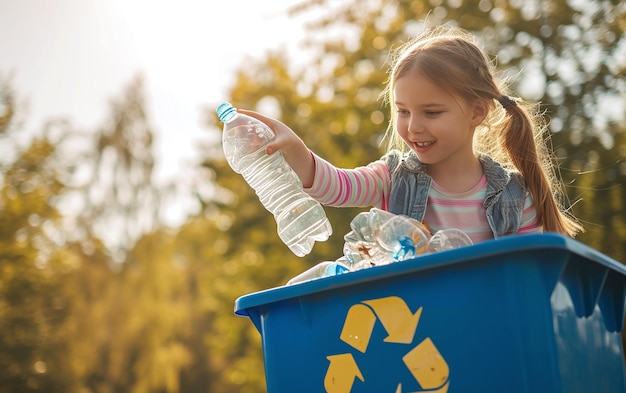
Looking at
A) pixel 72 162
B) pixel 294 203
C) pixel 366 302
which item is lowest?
pixel 366 302

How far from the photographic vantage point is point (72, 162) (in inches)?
605

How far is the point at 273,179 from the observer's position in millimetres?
3285

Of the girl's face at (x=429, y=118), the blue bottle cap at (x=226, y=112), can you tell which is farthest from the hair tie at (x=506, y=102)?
the blue bottle cap at (x=226, y=112)

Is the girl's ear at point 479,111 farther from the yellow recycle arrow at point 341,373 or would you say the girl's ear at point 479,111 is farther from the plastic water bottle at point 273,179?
the yellow recycle arrow at point 341,373

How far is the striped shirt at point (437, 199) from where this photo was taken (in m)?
3.03

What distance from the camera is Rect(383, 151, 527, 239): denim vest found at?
2.98 metres

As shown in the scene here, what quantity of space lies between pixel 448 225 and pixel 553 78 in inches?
351

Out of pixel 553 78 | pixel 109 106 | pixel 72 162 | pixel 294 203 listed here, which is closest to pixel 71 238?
pixel 72 162

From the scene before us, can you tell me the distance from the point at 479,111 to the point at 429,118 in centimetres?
29

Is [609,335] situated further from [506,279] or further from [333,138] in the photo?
[333,138]

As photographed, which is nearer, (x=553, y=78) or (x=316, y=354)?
(x=316, y=354)

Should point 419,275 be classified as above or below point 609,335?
above

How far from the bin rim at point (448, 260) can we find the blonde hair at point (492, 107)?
2.23 ft

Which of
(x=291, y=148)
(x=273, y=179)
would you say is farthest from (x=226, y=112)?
(x=273, y=179)
